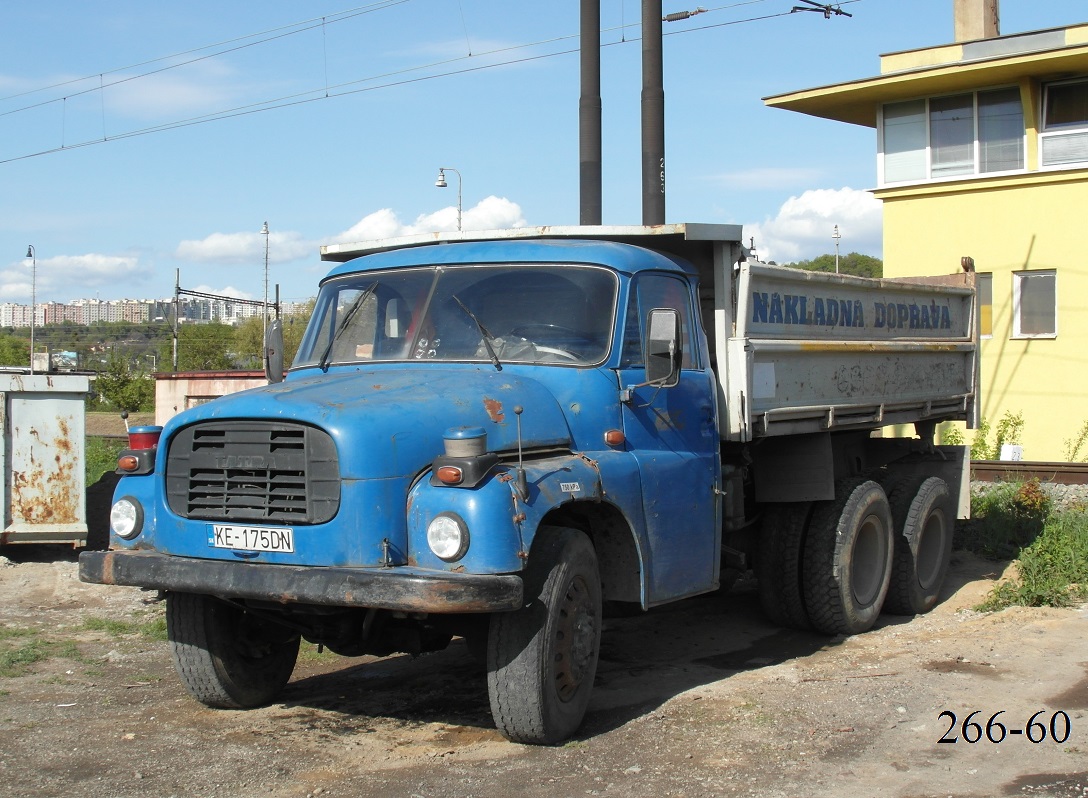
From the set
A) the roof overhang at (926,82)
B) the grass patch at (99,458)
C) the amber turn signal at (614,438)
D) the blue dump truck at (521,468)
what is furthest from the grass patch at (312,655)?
the roof overhang at (926,82)

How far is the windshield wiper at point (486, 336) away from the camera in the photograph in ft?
20.2

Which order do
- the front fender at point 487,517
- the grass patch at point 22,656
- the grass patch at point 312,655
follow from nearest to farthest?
the front fender at point 487,517
the grass patch at point 22,656
the grass patch at point 312,655

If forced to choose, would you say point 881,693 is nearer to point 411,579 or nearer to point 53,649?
point 411,579

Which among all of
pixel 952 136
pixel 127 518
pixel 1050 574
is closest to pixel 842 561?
pixel 1050 574

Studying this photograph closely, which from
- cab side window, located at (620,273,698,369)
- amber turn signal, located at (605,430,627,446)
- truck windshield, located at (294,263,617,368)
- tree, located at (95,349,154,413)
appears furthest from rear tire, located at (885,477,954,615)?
tree, located at (95,349,154,413)

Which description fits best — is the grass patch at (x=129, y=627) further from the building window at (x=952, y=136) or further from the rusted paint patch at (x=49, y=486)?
the building window at (x=952, y=136)

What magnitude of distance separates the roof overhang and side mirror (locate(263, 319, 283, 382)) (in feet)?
47.9

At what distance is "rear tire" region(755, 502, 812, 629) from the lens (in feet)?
27.2

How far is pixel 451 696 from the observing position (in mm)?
6723

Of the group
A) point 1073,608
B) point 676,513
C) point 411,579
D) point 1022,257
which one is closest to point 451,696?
point 676,513

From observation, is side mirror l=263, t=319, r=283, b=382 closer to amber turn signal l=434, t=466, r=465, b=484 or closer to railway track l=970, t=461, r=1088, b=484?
amber turn signal l=434, t=466, r=465, b=484

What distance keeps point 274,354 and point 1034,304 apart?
15.2 metres

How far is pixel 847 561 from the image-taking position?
8.20m

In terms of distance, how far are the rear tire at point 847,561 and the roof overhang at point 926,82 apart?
12.0 meters
